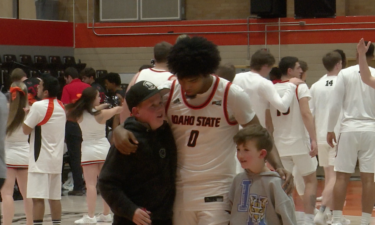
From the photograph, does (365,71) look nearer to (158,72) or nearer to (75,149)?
(158,72)

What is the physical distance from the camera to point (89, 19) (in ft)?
52.3

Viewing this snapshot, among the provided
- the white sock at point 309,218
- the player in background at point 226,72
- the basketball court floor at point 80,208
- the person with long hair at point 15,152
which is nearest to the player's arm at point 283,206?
the player in background at point 226,72

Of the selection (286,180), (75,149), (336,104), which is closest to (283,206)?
(286,180)

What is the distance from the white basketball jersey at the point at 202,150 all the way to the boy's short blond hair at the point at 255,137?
103 millimetres

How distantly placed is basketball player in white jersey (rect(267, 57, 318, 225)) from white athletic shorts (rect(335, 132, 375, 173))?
456mm

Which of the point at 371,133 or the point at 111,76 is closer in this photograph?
the point at 371,133

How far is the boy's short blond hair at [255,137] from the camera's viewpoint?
10.4ft

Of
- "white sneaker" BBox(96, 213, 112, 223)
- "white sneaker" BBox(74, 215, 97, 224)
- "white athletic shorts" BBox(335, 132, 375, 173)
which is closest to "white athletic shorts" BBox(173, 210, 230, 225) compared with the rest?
"white athletic shorts" BBox(335, 132, 375, 173)

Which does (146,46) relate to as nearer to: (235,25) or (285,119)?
(235,25)

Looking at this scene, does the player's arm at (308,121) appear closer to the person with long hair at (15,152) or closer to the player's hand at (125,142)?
the person with long hair at (15,152)

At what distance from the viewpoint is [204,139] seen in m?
3.21

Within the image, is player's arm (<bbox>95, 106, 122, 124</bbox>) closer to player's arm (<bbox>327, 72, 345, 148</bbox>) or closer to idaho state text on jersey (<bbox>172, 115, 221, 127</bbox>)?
player's arm (<bbox>327, 72, 345, 148</bbox>)

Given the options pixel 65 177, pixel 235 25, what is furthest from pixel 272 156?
pixel 235 25

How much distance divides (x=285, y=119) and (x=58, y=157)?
2365 millimetres
